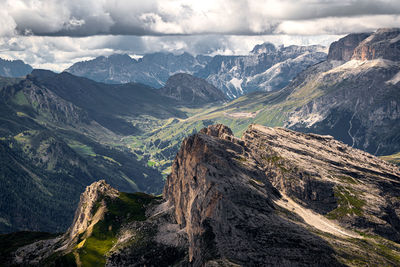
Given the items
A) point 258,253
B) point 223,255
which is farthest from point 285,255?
point 223,255

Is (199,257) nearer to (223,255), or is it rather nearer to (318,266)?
(223,255)

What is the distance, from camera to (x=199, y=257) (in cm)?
19988

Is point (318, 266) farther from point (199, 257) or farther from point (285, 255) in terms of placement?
point (199, 257)

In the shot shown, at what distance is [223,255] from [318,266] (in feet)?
141

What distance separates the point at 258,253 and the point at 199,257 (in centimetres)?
2698

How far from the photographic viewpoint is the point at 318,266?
19400 centimetres

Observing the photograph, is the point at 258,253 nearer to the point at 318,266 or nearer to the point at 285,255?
the point at 285,255

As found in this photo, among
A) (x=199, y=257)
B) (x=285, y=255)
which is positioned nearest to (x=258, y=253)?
(x=285, y=255)

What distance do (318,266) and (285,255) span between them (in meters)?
15.2

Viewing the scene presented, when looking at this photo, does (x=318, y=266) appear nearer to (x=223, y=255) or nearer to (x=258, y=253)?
(x=258, y=253)

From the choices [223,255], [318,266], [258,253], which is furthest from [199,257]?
[318,266]

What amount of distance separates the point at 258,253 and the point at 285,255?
39.6ft

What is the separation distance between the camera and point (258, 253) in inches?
7682
